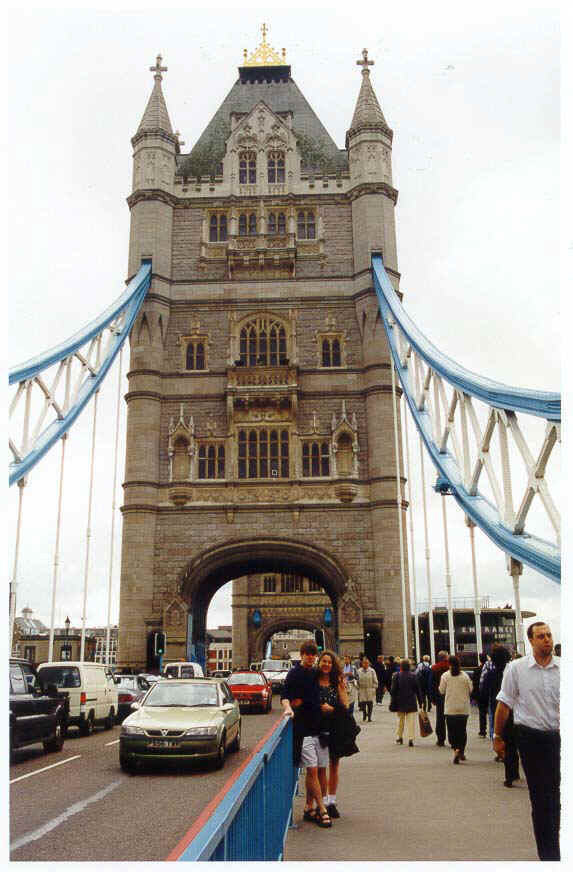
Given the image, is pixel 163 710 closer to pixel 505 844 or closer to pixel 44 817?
pixel 44 817

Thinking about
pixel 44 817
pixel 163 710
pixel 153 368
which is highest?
pixel 153 368

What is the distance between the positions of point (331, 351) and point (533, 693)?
2822 cm

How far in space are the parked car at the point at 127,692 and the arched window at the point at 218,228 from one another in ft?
62.7

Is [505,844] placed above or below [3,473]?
below

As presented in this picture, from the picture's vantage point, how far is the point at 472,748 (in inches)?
552

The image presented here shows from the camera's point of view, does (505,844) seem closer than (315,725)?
Yes

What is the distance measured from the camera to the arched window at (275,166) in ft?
122

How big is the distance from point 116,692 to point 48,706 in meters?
7.15

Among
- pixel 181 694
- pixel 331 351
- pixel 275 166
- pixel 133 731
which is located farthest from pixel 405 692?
pixel 275 166

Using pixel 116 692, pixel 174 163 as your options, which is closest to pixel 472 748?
pixel 116 692

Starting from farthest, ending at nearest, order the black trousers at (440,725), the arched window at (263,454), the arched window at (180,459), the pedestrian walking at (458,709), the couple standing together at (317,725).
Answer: the arched window at (263,454)
the arched window at (180,459)
the black trousers at (440,725)
the pedestrian walking at (458,709)
the couple standing together at (317,725)

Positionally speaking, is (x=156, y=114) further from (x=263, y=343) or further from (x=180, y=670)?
(x=180, y=670)

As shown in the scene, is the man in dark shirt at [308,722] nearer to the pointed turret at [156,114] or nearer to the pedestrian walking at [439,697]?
the pedestrian walking at [439,697]

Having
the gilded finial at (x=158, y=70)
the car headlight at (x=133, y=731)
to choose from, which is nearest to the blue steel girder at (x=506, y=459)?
the car headlight at (x=133, y=731)
